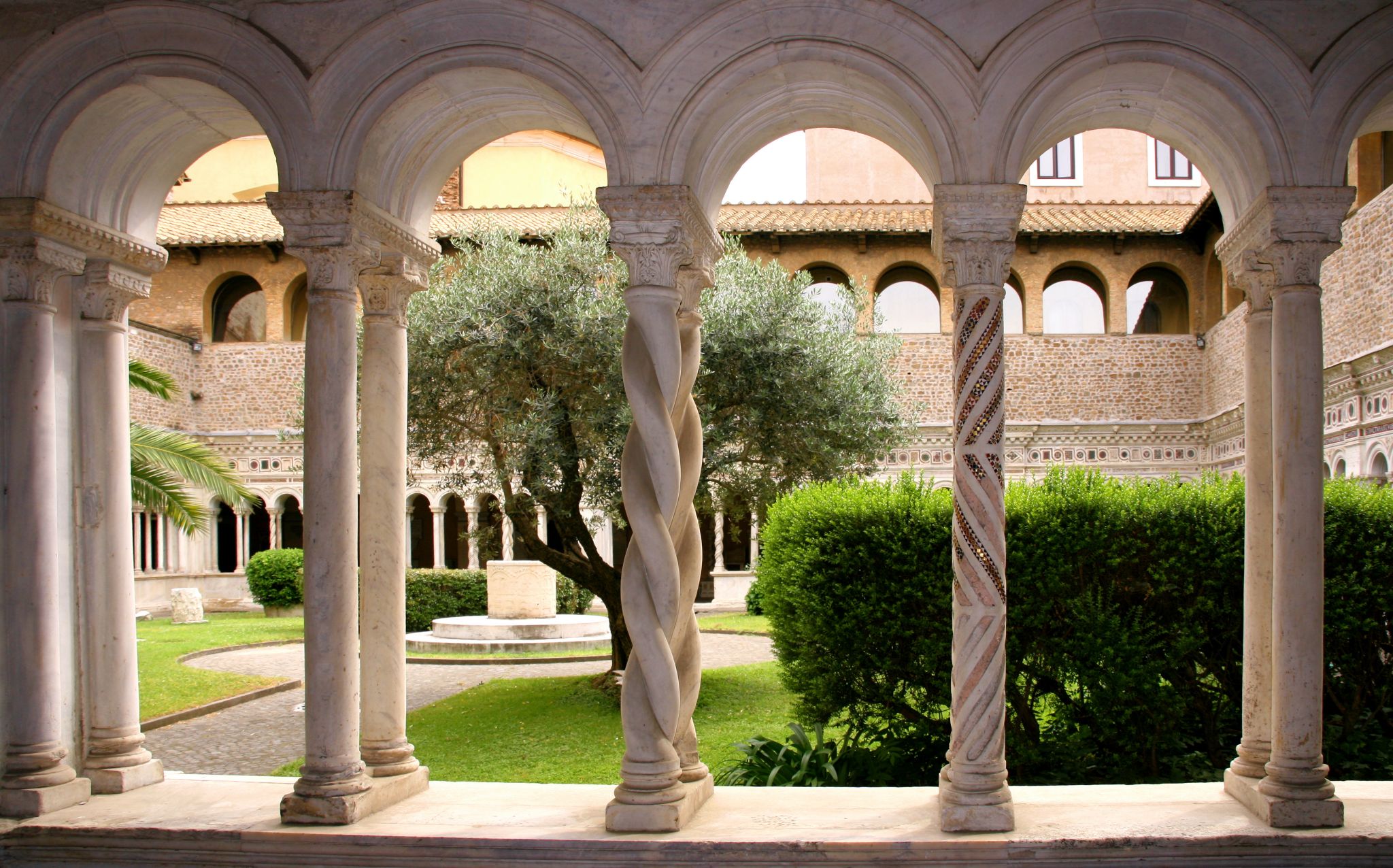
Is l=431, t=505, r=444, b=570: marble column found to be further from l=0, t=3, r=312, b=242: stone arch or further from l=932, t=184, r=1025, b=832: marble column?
l=932, t=184, r=1025, b=832: marble column

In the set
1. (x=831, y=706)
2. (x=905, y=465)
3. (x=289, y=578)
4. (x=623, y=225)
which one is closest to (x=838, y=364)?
(x=831, y=706)

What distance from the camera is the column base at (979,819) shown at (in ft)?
17.0

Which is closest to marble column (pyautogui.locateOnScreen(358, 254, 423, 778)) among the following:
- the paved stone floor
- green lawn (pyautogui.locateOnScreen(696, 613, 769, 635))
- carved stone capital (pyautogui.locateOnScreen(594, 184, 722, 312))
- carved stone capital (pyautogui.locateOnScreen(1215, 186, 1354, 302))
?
carved stone capital (pyautogui.locateOnScreen(594, 184, 722, 312))

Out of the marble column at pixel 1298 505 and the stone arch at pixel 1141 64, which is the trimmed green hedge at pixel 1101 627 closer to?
the marble column at pixel 1298 505

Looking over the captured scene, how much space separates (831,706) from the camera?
8227 millimetres

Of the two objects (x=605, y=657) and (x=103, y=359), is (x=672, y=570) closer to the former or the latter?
(x=103, y=359)

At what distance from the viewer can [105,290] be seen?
6.44 meters

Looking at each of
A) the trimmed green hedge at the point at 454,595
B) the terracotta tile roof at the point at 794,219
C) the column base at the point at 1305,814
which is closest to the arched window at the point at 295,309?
the terracotta tile roof at the point at 794,219

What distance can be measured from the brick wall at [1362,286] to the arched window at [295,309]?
21.6 metres

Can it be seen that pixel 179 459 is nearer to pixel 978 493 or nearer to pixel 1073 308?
pixel 978 493

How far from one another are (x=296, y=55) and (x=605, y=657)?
40.6 feet

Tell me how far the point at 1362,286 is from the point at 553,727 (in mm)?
11937

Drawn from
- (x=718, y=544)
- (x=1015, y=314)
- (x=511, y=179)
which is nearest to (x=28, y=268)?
(x=718, y=544)

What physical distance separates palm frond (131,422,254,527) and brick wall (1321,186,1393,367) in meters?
13.7
